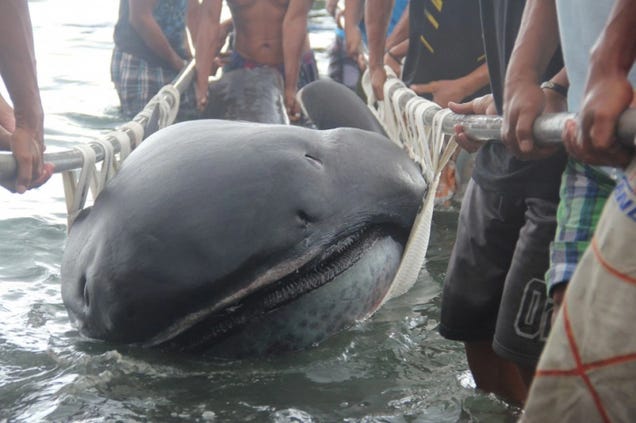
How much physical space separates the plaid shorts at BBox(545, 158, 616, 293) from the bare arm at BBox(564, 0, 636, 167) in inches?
12.0

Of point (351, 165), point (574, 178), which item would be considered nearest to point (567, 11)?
point (574, 178)

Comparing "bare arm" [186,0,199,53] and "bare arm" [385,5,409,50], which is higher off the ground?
"bare arm" [385,5,409,50]

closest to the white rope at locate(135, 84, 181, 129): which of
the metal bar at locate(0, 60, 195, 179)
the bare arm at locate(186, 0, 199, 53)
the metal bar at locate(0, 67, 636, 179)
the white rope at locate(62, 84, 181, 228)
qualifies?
the metal bar at locate(0, 67, 636, 179)

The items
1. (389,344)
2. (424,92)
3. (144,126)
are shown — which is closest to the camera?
(389,344)

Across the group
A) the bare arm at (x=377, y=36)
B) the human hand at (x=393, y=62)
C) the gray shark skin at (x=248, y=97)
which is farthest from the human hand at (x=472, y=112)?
the human hand at (x=393, y=62)

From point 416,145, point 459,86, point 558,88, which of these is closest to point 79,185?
point 416,145

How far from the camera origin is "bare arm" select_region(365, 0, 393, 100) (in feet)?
18.7

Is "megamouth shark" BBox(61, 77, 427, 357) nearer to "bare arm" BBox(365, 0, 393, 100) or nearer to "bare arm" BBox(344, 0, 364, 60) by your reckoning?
"bare arm" BBox(365, 0, 393, 100)

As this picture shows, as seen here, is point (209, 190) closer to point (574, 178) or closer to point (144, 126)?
point (574, 178)

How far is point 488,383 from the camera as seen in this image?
10.5 ft

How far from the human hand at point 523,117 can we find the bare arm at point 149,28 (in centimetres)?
598

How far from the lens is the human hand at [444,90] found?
562cm

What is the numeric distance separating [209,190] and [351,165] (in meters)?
0.49

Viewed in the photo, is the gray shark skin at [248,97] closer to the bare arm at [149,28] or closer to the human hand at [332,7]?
the bare arm at [149,28]
